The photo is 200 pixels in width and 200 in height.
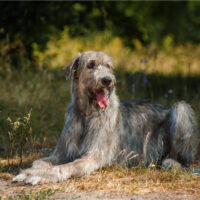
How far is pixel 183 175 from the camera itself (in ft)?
15.6

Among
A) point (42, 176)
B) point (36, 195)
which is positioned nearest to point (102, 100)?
point (42, 176)

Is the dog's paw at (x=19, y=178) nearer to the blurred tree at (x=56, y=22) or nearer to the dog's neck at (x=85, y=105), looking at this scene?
the dog's neck at (x=85, y=105)

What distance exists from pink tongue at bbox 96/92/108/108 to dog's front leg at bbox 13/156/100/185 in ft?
2.53

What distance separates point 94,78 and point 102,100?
324 mm

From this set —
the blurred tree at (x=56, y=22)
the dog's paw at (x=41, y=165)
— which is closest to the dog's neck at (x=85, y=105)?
the dog's paw at (x=41, y=165)

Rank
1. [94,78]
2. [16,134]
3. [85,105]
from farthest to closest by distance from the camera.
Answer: [16,134] < [85,105] < [94,78]

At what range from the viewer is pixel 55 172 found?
478 cm

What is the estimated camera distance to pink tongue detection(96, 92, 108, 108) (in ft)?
16.8

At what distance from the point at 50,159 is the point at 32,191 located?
3.15ft

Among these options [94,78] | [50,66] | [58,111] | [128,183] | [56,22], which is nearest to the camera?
[128,183]

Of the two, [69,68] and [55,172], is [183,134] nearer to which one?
[69,68]

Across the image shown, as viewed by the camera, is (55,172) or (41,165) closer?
(55,172)

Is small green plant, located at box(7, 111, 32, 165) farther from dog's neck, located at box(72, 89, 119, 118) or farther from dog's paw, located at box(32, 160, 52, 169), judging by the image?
dog's neck, located at box(72, 89, 119, 118)

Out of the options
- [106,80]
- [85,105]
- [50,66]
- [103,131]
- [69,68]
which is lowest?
[103,131]
